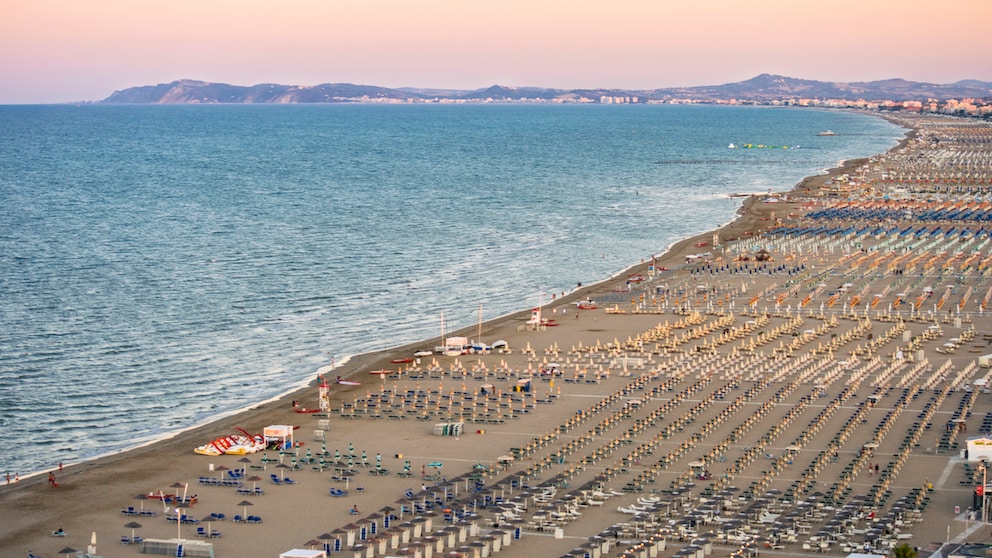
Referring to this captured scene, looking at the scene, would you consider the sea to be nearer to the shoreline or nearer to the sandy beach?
the shoreline

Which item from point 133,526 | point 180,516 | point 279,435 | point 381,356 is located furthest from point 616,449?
point 381,356

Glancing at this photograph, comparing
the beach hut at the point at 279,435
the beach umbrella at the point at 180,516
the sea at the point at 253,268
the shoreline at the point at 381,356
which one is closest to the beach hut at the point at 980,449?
the beach hut at the point at 279,435

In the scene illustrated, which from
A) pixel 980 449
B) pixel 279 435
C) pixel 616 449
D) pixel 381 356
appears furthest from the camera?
pixel 381 356

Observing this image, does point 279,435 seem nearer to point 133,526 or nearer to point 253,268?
point 133,526

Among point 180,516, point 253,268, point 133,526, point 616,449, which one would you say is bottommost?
point 253,268

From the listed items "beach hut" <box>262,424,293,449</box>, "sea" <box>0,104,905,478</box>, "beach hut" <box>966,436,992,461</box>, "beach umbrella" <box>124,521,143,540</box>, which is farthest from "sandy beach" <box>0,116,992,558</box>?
"sea" <box>0,104,905,478</box>

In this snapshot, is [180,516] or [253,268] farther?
[253,268]

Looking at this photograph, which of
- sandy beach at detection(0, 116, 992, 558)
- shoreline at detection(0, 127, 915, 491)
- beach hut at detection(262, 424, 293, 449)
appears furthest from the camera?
shoreline at detection(0, 127, 915, 491)

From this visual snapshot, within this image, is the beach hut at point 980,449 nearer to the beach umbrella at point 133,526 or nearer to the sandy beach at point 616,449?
the sandy beach at point 616,449

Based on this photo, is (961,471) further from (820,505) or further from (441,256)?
(441,256)
